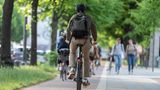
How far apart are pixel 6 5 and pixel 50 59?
13.6 metres

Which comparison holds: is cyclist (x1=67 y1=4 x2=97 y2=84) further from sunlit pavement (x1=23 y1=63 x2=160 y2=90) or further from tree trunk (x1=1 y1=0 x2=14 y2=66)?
tree trunk (x1=1 y1=0 x2=14 y2=66)

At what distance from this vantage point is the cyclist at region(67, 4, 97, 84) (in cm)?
1356

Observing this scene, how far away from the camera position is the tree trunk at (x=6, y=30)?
75.8 feet

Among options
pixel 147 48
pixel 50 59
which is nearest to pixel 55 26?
pixel 50 59

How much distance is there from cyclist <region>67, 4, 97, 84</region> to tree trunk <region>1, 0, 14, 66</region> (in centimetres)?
963

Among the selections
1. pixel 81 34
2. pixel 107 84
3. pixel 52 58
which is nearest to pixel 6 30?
pixel 107 84

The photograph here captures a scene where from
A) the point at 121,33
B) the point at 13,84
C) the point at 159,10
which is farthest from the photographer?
the point at 121,33

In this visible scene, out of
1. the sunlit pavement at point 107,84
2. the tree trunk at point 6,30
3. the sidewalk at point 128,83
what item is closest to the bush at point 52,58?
the sidewalk at point 128,83

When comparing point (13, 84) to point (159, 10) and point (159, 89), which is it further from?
point (159, 10)

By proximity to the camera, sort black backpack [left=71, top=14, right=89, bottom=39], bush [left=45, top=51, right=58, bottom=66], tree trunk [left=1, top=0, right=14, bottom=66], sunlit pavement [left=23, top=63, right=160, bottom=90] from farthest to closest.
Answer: bush [left=45, top=51, right=58, bottom=66] → tree trunk [left=1, top=0, right=14, bottom=66] → sunlit pavement [left=23, top=63, right=160, bottom=90] → black backpack [left=71, top=14, right=89, bottom=39]

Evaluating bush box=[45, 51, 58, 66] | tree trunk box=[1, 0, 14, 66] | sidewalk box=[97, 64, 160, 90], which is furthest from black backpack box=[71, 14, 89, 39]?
bush box=[45, 51, 58, 66]

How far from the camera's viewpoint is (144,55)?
52219 millimetres

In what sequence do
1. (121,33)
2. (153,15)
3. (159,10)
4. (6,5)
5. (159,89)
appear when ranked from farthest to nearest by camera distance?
(121,33) → (153,15) → (159,10) → (6,5) → (159,89)

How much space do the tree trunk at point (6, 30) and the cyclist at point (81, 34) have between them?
9.63 m
